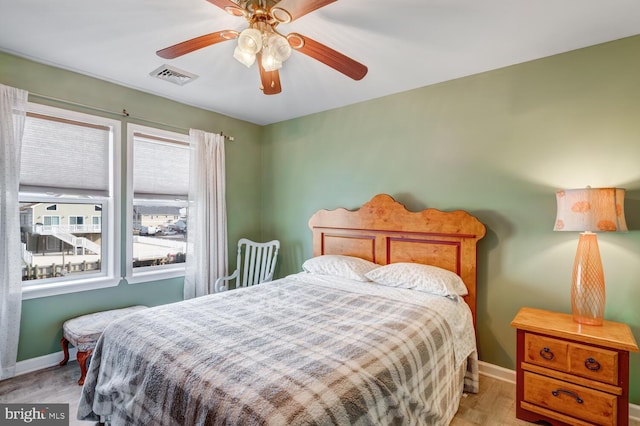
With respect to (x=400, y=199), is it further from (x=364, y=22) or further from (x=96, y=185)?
(x=96, y=185)

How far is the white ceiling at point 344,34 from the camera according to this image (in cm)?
187

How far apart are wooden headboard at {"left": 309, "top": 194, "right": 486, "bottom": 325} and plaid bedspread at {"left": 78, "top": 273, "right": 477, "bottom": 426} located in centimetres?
45

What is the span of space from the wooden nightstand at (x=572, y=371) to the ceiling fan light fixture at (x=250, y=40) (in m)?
2.36

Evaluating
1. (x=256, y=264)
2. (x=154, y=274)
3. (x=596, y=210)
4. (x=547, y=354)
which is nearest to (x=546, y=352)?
(x=547, y=354)

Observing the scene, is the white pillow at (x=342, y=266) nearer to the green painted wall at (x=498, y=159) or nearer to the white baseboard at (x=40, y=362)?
the green painted wall at (x=498, y=159)

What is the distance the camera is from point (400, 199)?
10.3 ft

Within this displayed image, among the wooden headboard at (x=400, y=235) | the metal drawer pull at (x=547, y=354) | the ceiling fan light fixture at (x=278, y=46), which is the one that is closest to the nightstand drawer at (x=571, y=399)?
the metal drawer pull at (x=547, y=354)

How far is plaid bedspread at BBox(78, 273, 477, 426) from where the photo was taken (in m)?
1.19

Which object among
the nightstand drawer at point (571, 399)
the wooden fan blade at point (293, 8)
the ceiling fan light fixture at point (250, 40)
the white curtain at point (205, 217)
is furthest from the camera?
the white curtain at point (205, 217)

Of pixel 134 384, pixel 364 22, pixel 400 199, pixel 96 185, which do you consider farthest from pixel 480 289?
pixel 96 185

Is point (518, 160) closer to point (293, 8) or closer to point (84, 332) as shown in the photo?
point (293, 8)

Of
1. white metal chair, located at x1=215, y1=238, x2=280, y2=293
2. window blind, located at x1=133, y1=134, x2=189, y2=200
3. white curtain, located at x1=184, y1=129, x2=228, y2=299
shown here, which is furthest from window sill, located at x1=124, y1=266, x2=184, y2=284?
window blind, located at x1=133, y1=134, x2=189, y2=200

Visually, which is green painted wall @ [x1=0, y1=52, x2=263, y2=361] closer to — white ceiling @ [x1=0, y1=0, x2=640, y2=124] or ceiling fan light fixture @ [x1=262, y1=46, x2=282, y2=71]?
white ceiling @ [x1=0, y1=0, x2=640, y2=124]

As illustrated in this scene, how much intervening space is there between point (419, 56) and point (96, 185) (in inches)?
122
